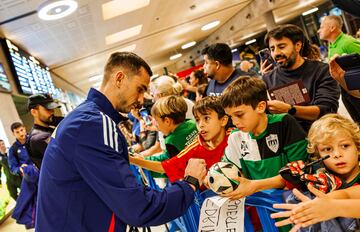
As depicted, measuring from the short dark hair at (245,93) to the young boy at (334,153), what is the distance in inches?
15.2

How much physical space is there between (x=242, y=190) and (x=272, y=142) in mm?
434

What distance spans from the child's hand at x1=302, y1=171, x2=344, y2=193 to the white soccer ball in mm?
327

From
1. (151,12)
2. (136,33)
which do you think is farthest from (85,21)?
(136,33)

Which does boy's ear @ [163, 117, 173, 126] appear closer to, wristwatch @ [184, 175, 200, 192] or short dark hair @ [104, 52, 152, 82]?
short dark hair @ [104, 52, 152, 82]

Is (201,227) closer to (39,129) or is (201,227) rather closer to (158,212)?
(158,212)

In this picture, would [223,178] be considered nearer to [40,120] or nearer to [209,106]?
[209,106]

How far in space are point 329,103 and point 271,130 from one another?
34.4 inches

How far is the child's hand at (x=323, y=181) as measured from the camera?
1298 millimetres

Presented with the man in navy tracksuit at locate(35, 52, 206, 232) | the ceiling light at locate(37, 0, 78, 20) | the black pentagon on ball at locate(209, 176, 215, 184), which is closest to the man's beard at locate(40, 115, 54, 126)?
the ceiling light at locate(37, 0, 78, 20)

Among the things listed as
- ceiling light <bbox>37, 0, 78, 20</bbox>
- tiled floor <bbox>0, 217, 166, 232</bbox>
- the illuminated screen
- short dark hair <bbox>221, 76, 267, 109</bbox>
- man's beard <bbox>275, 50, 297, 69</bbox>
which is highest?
ceiling light <bbox>37, 0, 78, 20</bbox>

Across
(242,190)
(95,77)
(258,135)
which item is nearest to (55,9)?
(258,135)

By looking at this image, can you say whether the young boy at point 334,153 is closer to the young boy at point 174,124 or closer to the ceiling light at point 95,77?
the young boy at point 174,124

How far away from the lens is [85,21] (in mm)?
7461

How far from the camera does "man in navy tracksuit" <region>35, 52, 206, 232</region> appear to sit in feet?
4.83
